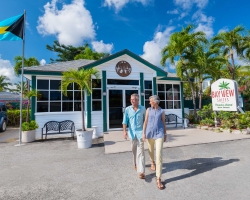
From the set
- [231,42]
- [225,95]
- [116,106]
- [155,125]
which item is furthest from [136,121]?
[231,42]

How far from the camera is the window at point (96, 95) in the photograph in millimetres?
8367

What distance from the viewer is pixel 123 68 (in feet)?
28.9

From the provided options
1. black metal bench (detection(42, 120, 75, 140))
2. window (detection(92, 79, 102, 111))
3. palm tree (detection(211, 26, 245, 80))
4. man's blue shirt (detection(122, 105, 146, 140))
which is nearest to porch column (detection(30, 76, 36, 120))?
black metal bench (detection(42, 120, 75, 140))

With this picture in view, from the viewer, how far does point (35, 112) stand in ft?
25.3

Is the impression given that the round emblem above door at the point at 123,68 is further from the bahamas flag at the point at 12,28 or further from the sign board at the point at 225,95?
the sign board at the point at 225,95

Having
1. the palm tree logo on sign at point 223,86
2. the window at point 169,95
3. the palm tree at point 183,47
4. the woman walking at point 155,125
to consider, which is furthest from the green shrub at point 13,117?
the palm tree logo on sign at point 223,86

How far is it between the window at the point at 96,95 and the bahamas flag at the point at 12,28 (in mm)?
Result: 3966

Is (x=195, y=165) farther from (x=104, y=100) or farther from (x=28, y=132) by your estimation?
(x=28, y=132)

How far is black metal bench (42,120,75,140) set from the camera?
7.62 metres

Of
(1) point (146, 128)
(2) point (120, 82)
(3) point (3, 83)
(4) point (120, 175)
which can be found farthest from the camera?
(3) point (3, 83)

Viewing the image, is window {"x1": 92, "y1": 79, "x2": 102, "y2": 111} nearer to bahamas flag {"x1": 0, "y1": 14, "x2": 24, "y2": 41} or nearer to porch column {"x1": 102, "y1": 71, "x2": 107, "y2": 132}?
porch column {"x1": 102, "y1": 71, "x2": 107, "y2": 132}

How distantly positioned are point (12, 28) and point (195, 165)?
8.84 meters

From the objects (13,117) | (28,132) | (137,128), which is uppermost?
(137,128)

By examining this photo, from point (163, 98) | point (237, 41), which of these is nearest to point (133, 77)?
point (163, 98)
